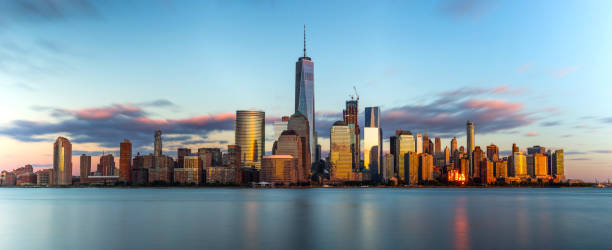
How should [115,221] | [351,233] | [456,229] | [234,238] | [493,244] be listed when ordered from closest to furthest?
[493,244]
[234,238]
[351,233]
[456,229]
[115,221]

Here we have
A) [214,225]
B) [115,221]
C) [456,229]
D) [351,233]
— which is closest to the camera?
[351,233]

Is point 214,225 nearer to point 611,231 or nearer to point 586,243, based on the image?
point 586,243

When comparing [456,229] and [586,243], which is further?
[456,229]

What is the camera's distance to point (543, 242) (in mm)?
66000

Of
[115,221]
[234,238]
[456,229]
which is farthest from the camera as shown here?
[115,221]

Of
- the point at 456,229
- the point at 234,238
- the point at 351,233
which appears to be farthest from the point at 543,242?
the point at 234,238

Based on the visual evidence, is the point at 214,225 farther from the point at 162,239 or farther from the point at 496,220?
the point at 496,220

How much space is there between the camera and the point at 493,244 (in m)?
62.7

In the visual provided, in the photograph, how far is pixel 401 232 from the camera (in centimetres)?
7712

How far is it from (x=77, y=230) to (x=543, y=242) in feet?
211

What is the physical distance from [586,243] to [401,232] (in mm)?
23561

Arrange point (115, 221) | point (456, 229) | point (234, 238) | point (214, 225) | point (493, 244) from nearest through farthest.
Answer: point (493, 244) → point (234, 238) → point (456, 229) → point (214, 225) → point (115, 221)

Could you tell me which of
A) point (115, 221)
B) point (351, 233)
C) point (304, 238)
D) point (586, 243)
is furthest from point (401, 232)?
point (115, 221)

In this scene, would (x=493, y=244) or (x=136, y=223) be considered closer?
(x=493, y=244)
